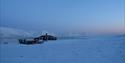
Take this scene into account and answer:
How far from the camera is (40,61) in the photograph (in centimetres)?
851

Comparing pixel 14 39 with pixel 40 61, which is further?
pixel 14 39

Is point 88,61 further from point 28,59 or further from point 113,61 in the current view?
point 28,59

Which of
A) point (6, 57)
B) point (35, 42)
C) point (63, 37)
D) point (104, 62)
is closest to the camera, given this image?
point (104, 62)

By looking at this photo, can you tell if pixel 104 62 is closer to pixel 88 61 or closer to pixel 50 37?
pixel 88 61

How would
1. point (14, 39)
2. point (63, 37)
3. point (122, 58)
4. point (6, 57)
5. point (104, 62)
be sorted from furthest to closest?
point (63, 37) < point (14, 39) < point (6, 57) < point (122, 58) < point (104, 62)

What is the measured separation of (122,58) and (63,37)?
15.2 m

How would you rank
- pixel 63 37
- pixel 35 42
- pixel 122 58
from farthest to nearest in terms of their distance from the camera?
pixel 63 37
pixel 35 42
pixel 122 58

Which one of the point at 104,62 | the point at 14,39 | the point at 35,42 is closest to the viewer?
the point at 104,62

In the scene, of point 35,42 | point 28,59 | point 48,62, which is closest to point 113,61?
point 48,62

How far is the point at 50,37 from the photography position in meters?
22.3

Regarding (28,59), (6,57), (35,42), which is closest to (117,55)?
(28,59)

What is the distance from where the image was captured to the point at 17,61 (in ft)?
27.9

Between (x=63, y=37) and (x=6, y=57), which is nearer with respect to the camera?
(x=6, y=57)

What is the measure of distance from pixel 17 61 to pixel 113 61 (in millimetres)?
3346
